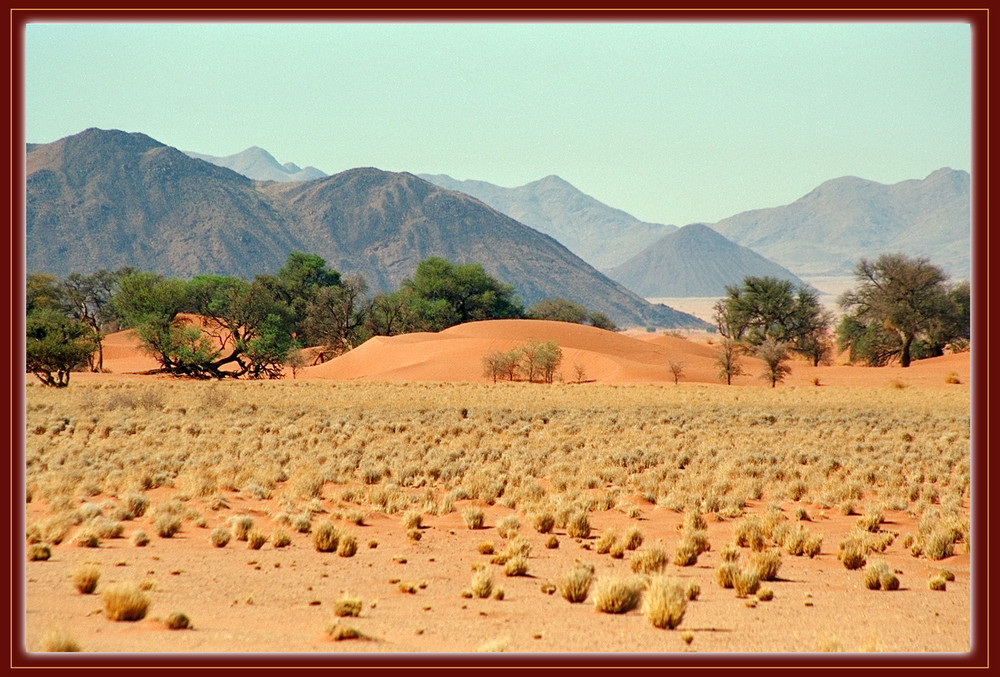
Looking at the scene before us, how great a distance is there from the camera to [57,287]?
79.1 m

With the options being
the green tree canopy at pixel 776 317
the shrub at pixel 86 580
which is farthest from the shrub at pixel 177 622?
the green tree canopy at pixel 776 317

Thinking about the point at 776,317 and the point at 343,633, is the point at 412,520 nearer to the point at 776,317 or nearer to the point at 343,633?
the point at 343,633

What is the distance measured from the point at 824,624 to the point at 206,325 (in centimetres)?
6613

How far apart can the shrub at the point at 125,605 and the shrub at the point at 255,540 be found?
419 cm

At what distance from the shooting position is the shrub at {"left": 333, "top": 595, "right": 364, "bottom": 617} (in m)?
9.23

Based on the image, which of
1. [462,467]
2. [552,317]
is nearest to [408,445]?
[462,467]

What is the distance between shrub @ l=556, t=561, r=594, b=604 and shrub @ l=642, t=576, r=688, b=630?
0.89 meters

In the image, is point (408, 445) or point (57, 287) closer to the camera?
point (408, 445)

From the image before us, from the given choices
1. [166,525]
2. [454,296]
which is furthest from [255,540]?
[454,296]

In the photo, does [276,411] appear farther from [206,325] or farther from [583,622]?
[206,325]

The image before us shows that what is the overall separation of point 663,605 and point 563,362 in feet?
197

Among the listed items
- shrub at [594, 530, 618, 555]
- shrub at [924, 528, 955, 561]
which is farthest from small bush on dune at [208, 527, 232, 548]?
shrub at [924, 528, 955, 561]

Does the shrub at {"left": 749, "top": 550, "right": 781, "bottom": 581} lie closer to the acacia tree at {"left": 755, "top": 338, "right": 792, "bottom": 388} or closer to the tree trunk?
the acacia tree at {"left": 755, "top": 338, "right": 792, "bottom": 388}

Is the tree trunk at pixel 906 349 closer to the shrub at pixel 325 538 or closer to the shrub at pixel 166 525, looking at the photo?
the shrub at pixel 325 538
